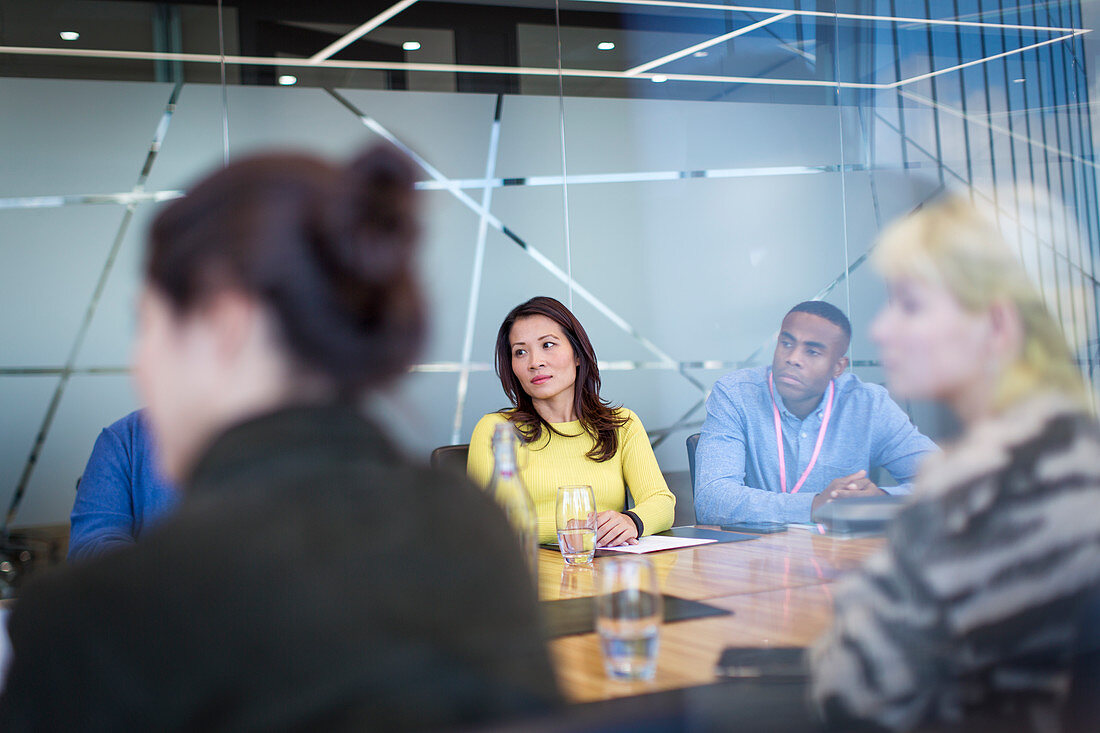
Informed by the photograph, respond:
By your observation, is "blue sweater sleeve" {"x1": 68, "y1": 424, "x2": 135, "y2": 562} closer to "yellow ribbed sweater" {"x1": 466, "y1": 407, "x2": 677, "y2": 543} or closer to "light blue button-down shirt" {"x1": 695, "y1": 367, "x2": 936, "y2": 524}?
"yellow ribbed sweater" {"x1": 466, "y1": 407, "x2": 677, "y2": 543}

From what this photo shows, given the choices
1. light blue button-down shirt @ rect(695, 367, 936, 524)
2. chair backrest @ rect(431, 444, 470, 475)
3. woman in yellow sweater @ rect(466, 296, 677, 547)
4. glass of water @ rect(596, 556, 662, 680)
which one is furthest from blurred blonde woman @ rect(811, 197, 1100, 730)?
chair backrest @ rect(431, 444, 470, 475)

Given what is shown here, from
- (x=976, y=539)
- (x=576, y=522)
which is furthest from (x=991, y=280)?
(x=576, y=522)

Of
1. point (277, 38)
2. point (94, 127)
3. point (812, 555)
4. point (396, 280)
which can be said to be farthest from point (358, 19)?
point (396, 280)

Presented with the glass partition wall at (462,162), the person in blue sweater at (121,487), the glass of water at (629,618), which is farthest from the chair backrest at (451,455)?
the glass of water at (629,618)

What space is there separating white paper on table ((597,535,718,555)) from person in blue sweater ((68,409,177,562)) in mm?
1154

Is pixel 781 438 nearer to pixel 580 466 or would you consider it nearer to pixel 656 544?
pixel 656 544

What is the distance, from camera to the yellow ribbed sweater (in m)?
3.08

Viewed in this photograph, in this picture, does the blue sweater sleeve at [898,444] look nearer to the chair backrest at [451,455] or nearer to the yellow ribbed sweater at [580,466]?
the yellow ribbed sweater at [580,466]

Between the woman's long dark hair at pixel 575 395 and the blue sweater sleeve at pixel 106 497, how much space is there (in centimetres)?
123

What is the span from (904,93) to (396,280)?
1336 mm

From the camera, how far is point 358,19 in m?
5.21

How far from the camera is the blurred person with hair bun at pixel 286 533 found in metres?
0.71

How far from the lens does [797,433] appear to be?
103 inches

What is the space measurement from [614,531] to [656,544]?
4.5 inches
